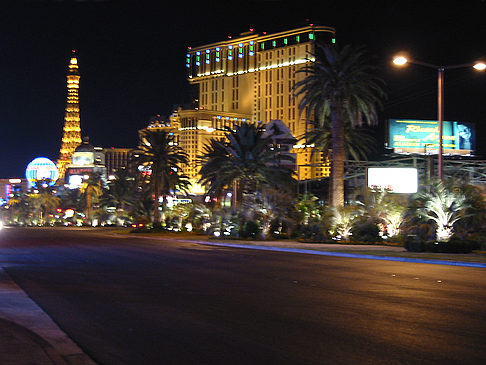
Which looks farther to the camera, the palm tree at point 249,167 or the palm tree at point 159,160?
the palm tree at point 159,160

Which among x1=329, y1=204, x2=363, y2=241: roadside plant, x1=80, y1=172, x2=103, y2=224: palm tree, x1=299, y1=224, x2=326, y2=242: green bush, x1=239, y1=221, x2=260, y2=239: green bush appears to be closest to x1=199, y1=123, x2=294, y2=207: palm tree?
x1=239, y1=221, x2=260, y2=239: green bush

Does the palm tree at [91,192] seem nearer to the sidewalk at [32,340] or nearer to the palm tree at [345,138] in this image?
the palm tree at [345,138]

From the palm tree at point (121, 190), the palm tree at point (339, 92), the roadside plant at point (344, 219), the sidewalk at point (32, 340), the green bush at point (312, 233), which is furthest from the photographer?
the palm tree at point (121, 190)

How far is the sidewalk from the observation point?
315 inches

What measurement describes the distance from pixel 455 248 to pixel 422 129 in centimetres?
4425

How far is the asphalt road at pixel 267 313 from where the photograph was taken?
28.0 ft

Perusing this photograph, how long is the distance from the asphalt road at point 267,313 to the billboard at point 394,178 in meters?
28.7

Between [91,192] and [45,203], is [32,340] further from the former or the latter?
[45,203]

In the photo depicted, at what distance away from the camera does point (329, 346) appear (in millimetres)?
8883

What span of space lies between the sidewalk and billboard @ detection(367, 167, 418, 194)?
39.3 metres

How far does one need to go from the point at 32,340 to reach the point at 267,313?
4.35m

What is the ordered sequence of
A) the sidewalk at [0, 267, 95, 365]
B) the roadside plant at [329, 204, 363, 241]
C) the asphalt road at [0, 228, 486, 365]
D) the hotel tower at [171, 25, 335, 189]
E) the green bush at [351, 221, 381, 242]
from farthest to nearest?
the hotel tower at [171, 25, 335, 189] → the roadside plant at [329, 204, 363, 241] → the green bush at [351, 221, 381, 242] → the asphalt road at [0, 228, 486, 365] → the sidewalk at [0, 267, 95, 365]

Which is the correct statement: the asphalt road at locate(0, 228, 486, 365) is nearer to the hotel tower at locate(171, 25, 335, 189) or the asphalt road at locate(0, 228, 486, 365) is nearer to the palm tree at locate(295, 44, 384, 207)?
the palm tree at locate(295, 44, 384, 207)

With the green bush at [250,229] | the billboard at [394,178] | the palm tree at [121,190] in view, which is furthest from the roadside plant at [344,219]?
the palm tree at [121,190]
